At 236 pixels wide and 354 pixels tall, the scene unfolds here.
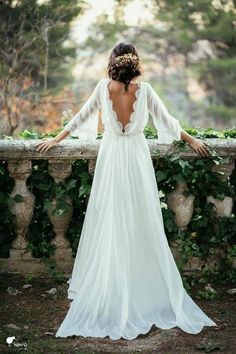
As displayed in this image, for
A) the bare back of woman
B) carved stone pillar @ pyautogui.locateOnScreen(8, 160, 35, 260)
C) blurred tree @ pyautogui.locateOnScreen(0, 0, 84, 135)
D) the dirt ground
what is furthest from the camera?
blurred tree @ pyautogui.locateOnScreen(0, 0, 84, 135)

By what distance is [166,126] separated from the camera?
14.1ft

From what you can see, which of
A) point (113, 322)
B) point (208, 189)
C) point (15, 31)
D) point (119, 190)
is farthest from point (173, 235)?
point (15, 31)

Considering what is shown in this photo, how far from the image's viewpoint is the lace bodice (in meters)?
4.08

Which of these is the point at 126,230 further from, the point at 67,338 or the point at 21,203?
the point at 21,203

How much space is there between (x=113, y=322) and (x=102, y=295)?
20cm

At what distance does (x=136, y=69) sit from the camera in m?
3.96

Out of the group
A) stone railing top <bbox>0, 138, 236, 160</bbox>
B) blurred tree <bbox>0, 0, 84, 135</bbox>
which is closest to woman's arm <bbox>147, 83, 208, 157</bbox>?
stone railing top <bbox>0, 138, 236, 160</bbox>

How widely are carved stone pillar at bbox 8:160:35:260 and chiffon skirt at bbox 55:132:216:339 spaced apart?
58 cm

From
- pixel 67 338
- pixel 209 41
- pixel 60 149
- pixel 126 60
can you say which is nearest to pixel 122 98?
pixel 126 60

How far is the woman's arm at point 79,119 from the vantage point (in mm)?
4207

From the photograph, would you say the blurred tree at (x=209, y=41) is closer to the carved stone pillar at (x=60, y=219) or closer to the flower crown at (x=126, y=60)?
the carved stone pillar at (x=60, y=219)

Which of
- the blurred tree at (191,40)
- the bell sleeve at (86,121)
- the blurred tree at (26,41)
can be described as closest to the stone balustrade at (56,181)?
the bell sleeve at (86,121)

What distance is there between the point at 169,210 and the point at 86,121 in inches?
37.2

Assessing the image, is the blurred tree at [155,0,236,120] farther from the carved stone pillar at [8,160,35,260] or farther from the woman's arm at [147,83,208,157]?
the carved stone pillar at [8,160,35,260]
